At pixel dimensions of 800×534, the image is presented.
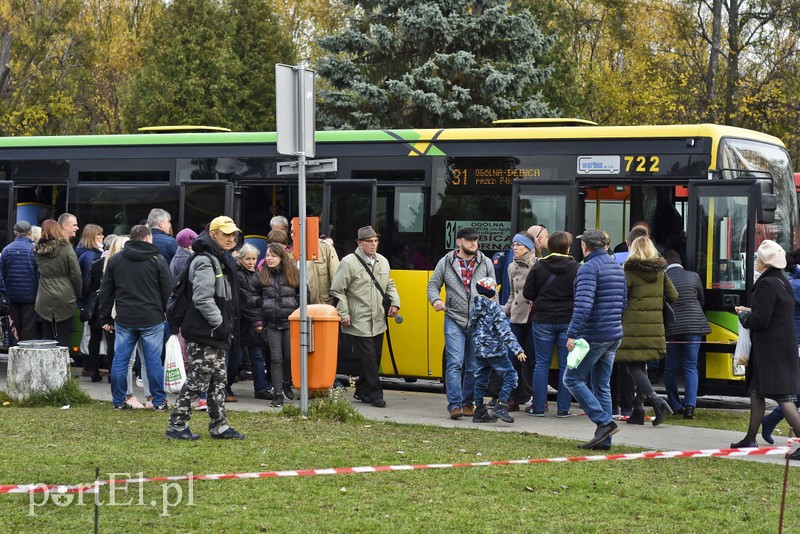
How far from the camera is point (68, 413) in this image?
1125 cm

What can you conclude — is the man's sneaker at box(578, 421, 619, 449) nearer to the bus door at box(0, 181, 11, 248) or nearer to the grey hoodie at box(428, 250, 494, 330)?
the grey hoodie at box(428, 250, 494, 330)

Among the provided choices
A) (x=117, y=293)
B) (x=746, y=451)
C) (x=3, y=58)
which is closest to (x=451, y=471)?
(x=746, y=451)

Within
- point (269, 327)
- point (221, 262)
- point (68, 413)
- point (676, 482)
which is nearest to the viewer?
point (676, 482)

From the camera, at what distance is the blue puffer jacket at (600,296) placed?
32.6 ft

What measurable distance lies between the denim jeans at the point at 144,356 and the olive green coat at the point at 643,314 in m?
4.21

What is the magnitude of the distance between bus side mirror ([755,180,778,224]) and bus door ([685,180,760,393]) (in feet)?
0.49

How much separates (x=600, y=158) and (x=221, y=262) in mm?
5213

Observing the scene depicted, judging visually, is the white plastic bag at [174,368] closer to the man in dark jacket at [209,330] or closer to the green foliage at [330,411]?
the green foliage at [330,411]

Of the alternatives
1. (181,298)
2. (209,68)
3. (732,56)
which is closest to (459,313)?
(181,298)

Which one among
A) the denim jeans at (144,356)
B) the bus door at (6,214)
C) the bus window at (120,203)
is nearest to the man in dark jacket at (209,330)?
the denim jeans at (144,356)

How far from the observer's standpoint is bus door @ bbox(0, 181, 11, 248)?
1627 cm

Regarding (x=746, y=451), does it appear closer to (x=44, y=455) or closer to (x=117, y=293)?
(x=44, y=455)

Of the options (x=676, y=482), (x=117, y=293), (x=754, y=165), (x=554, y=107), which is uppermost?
(x=554, y=107)

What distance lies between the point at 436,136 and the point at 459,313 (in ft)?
9.64
